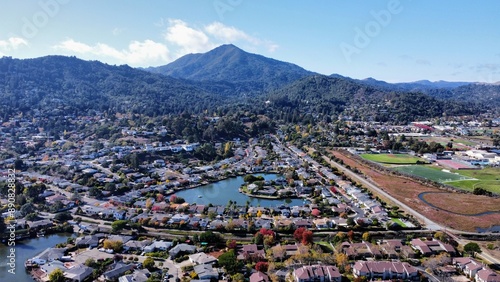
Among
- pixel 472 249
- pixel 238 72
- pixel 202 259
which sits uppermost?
pixel 238 72

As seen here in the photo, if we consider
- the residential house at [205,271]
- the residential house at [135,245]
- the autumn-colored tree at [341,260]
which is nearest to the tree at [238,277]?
the residential house at [205,271]

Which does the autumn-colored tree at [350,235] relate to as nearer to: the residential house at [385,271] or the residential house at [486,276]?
the residential house at [385,271]

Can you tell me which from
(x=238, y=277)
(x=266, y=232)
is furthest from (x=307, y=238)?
(x=238, y=277)

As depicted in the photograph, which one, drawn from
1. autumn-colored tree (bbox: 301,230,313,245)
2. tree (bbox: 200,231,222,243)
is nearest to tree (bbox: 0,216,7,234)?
tree (bbox: 200,231,222,243)

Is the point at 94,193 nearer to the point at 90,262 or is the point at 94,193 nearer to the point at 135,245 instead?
the point at 135,245

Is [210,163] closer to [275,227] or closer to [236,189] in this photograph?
[236,189]
